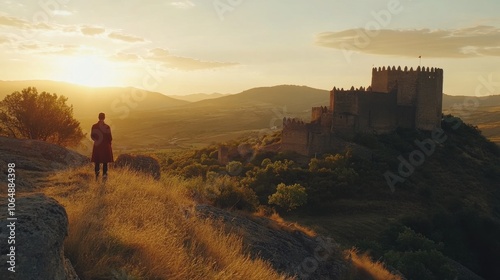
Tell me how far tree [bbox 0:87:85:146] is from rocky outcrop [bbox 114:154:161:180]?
11478 mm

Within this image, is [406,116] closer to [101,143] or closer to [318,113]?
[318,113]

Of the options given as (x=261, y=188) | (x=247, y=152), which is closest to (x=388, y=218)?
(x=261, y=188)

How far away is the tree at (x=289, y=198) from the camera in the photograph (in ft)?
117

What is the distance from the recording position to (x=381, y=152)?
4725 cm

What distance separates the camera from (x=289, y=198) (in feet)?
117

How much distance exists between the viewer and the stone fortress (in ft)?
160

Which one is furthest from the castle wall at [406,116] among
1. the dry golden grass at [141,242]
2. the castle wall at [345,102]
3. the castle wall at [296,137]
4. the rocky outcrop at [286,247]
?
the dry golden grass at [141,242]

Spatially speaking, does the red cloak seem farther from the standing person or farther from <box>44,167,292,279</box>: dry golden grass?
<box>44,167,292,279</box>: dry golden grass

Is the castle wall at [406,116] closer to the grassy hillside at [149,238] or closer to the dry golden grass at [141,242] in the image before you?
the grassy hillside at [149,238]

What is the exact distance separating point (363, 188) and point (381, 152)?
7.23 metres

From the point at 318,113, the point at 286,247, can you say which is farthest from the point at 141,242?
the point at 318,113

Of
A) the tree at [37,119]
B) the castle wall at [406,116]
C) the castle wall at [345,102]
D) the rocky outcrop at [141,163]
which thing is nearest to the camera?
the rocky outcrop at [141,163]

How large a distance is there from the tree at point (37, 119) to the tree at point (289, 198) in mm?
15944

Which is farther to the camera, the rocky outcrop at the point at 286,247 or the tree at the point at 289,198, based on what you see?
the tree at the point at 289,198
